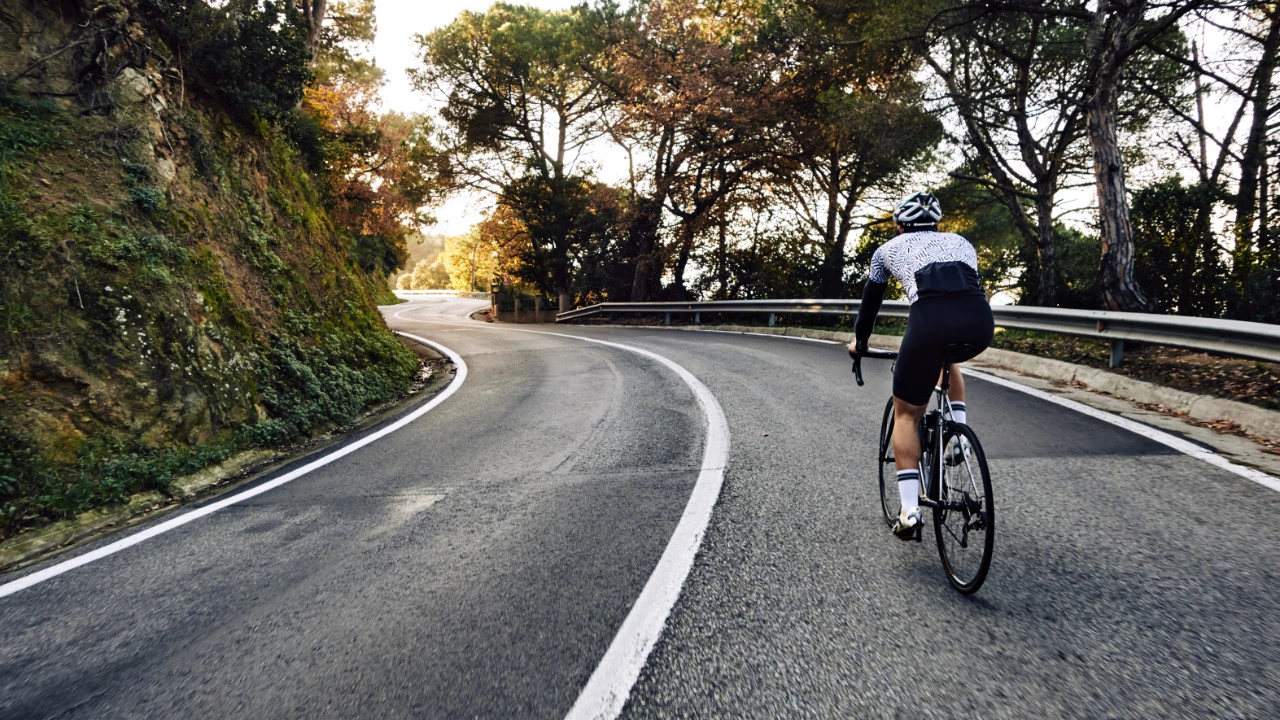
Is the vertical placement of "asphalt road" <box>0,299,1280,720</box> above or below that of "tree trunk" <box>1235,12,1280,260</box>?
below

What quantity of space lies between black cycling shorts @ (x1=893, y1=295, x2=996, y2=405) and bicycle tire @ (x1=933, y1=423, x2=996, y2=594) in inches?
10.5

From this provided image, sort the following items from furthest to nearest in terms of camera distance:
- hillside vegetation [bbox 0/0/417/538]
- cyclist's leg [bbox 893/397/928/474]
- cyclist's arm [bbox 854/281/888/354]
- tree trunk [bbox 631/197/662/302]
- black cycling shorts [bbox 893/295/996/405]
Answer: tree trunk [bbox 631/197/662/302]
hillside vegetation [bbox 0/0/417/538]
cyclist's arm [bbox 854/281/888/354]
cyclist's leg [bbox 893/397/928/474]
black cycling shorts [bbox 893/295/996/405]

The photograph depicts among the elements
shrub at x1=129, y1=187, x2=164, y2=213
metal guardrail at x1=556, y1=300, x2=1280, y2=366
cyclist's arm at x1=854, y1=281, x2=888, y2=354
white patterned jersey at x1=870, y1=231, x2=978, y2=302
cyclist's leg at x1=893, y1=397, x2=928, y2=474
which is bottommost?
cyclist's leg at x1=893, y1=397, x2=928, y2=474

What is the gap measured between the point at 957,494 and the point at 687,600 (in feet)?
4.57

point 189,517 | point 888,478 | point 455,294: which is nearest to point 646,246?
point 189,517

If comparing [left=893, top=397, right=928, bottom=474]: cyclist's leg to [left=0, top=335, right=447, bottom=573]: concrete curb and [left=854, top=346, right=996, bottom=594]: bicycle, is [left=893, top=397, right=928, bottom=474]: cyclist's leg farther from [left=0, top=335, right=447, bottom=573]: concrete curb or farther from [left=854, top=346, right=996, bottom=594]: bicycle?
[left=0, top=335, right=447, bottom=573]: concrete curb

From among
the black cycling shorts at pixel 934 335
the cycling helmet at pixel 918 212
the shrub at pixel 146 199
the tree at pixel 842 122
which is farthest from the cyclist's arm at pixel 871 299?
the tree at pixel 842 122

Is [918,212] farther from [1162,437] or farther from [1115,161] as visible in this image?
[1115,161]

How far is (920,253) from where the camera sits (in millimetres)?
3266

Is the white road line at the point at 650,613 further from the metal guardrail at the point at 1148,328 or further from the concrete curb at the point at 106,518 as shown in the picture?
the metal guardrail at the point at 1148,328

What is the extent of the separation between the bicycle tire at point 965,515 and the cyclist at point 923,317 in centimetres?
12

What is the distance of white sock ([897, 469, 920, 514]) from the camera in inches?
128

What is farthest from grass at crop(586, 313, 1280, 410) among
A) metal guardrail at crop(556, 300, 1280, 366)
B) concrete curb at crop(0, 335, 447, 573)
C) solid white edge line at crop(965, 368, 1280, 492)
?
concrete curb at crop(0, 335, 447, 573)

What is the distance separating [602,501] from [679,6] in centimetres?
2044
